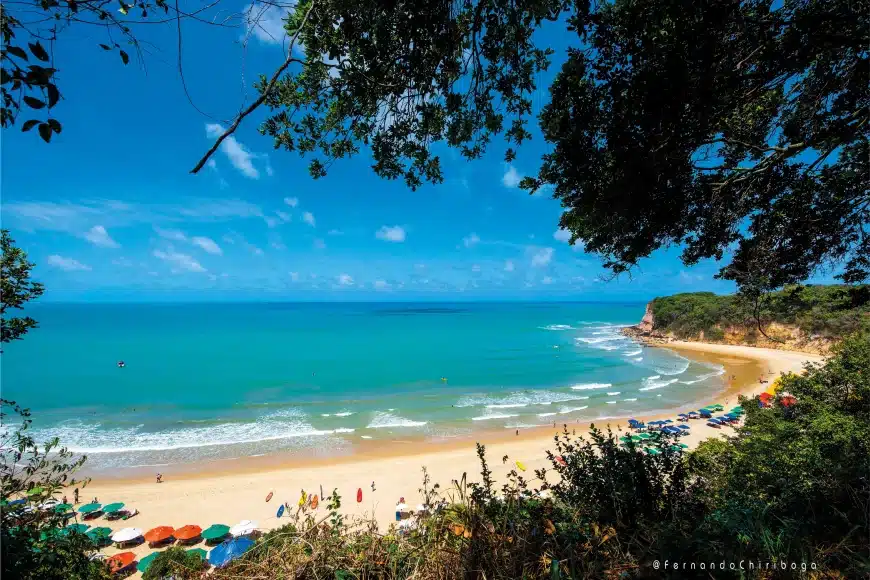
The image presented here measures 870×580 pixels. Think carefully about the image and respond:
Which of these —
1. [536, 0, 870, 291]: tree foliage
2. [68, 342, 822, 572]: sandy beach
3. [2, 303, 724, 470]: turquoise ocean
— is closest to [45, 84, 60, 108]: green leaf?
[536, 0, 870, 291]: tree foliage

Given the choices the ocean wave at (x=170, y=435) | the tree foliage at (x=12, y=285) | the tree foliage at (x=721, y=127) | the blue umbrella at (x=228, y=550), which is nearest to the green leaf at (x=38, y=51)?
the tree foliage at (x=721, y=127)

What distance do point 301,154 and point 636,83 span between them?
331cm

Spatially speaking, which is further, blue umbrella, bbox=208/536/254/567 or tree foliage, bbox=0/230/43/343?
blue umbrella, bbox=208/536/254/567

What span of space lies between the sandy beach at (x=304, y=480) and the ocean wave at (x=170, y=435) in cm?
317

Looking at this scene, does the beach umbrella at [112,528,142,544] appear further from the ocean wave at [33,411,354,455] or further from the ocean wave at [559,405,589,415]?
the ocean wave at [559,405,589,415]

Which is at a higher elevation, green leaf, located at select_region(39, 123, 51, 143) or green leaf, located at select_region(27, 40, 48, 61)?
green leaf, located at select_region(27, 40, 48, 61)

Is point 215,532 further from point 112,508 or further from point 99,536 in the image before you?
point 99,536

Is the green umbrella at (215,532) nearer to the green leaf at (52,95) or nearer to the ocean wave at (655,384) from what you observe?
the green leaf at (52,95)

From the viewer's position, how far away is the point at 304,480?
14.5 m

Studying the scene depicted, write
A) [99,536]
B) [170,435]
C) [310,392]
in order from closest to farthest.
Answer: [99,536], [170,435], [310,392]

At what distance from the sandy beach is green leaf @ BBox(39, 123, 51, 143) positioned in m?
12.2

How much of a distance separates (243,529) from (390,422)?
11591mm

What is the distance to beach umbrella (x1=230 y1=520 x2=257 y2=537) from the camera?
1095cm

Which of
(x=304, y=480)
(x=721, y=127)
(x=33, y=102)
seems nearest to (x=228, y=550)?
(x=304, y=480)
